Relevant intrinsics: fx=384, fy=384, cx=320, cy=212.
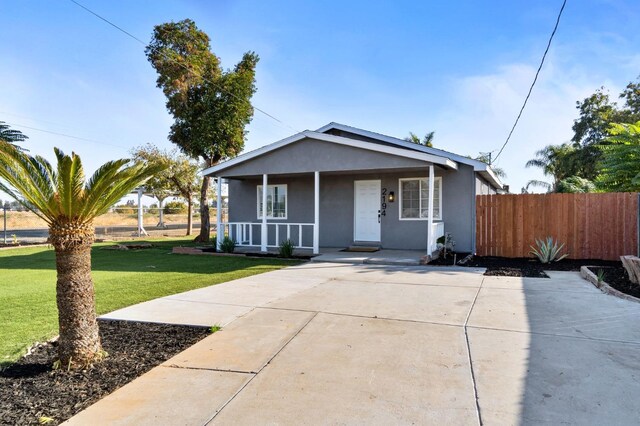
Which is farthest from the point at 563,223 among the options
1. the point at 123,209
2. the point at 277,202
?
the point at 123,209

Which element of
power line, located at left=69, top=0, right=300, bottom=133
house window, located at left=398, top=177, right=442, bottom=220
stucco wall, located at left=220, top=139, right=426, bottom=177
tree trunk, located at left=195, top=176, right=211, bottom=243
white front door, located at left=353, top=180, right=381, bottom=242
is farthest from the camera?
tree trunk, located at left=195, top=176, right=211, bottom=243

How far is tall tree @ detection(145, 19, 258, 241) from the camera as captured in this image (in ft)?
51.4

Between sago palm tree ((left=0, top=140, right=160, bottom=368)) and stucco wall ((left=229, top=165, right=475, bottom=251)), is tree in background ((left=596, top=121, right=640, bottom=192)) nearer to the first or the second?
stucco wall ((left=229, top=165, right=475, bottom=251))

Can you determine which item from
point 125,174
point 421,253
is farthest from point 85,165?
point 421,253

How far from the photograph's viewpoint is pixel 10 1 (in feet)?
30.2

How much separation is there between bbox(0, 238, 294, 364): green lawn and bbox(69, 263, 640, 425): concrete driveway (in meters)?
0.85

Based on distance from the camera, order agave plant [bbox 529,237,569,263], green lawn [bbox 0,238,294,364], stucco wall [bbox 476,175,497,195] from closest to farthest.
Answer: green lawn [bbox 0,238,294,364], agave plant [bbox 529,237,569,263], stucco wall [bbox 476,175,497,195]

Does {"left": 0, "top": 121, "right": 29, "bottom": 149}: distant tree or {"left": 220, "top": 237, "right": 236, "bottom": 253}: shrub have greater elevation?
{"left": 0, "top": 121, "right": 29, "bottom": 149}: distant tree

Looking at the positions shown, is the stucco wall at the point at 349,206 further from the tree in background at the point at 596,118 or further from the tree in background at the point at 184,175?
the tree in background at the point at 596,118

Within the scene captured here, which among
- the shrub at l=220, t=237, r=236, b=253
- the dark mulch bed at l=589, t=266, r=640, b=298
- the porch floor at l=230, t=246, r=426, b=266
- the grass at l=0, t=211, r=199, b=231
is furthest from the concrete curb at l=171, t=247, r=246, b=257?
the grass at l=0, t=211, r=199, b=231

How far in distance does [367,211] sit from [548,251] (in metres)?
5.46

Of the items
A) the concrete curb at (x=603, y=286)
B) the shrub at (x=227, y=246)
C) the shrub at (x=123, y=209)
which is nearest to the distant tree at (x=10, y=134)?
the shrub at (x=227, y=246)

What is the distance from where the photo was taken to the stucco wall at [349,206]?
1170 centimetres

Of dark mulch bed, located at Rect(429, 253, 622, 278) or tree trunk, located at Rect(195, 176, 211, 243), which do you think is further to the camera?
tree trunk, located at Rect(195, 176, 211, 243)
